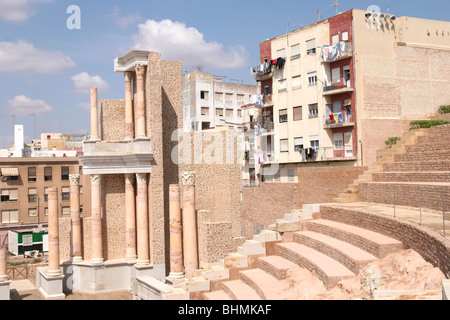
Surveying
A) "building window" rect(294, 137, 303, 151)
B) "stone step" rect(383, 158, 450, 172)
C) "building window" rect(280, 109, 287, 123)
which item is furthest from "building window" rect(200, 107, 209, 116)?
"stone step" rect(383, 158, 450, 172)

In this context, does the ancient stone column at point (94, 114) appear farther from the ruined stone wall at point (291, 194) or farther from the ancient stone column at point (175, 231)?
the ruined stone wall at point (291, 194)

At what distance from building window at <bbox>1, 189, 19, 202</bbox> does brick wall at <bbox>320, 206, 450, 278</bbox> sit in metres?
39.8

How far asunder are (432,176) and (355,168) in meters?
6.65

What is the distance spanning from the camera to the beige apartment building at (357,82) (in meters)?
29.4

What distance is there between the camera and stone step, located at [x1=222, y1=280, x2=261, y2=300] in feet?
48.0

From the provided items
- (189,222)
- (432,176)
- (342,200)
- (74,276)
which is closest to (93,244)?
(74,276)

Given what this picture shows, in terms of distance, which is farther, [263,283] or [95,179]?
[95,179]

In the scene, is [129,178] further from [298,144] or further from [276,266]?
[298,144]

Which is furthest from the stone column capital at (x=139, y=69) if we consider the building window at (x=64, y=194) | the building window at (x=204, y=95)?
the building window at (x=64, y=194)

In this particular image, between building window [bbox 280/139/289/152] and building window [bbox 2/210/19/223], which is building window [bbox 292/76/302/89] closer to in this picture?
building window [bbox 280/139/289/152]

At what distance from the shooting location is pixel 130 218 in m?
23.0

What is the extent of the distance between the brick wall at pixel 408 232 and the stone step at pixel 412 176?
10.0 feet

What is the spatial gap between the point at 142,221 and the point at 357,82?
49.3 ft

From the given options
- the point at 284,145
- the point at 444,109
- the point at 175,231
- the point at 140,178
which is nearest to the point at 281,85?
the point at 284,145
